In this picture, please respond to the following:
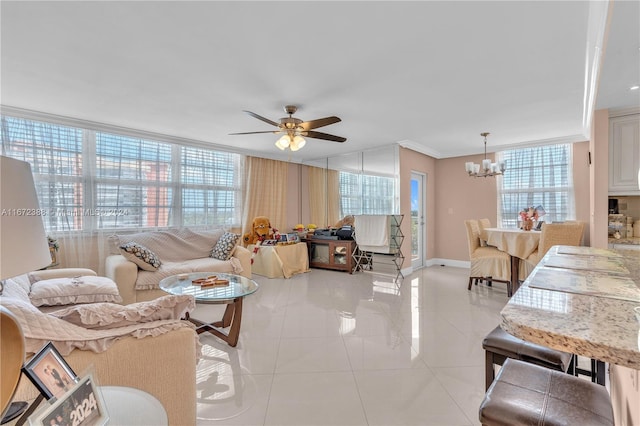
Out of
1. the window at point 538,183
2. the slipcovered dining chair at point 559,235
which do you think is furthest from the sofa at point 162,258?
the window at point 538,183

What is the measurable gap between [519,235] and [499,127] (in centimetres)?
151

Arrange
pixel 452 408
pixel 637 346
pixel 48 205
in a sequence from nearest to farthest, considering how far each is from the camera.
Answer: pixel 637 346
pixel 452 408
pixel 48 205

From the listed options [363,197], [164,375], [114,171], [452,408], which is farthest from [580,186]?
[114,171]

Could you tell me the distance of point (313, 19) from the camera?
182cm

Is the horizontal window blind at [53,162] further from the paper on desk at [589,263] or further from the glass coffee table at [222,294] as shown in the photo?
the paper on desk at [589,263]

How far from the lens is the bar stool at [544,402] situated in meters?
0.87

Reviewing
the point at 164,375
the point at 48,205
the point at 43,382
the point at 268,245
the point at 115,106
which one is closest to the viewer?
the point at 43,382

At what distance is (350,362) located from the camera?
2.26m

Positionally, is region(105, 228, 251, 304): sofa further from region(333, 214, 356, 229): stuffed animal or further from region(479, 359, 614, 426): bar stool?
region(479, 359, 614, 426): bar stool

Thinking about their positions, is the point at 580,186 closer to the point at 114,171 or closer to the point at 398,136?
the point at 398,136

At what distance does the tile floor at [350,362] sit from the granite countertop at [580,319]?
3.81 ft

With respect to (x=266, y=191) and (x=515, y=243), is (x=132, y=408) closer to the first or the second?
(x=515, y=243)

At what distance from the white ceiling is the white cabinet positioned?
0.72ft

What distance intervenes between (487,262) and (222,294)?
3589mm
